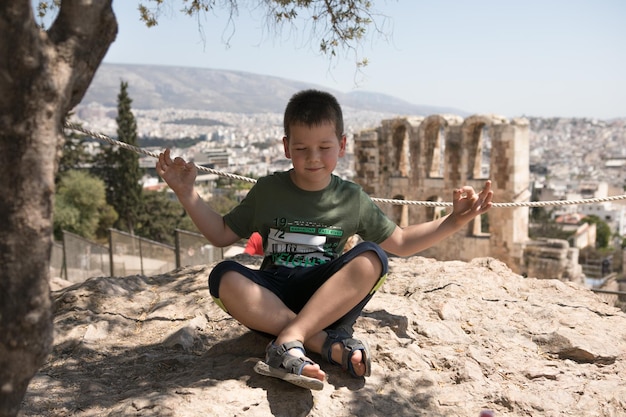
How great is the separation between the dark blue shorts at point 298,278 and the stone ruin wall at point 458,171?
15476 mm

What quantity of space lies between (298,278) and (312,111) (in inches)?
35.7

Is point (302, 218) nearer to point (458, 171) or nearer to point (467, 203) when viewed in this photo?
point (467, 203)

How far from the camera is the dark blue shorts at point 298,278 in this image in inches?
123

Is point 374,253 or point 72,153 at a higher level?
point 72,153

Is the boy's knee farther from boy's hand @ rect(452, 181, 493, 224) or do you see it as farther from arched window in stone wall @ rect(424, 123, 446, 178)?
arched window in stone wall @ rect(424, 123, 446, 178)

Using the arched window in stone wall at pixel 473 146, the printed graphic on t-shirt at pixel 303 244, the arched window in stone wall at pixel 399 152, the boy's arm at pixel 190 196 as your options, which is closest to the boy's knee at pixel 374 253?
the printed graphic on t-shirt at pixel 303 244

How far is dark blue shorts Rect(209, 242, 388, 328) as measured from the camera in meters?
3.13

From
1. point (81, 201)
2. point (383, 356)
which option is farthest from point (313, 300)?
point (81, 201)

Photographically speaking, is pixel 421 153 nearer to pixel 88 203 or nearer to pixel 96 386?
pixel 96 386

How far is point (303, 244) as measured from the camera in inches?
131

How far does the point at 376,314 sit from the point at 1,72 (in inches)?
111

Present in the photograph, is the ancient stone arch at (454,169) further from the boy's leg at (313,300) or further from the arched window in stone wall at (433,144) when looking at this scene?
the boy's leg at (313,300)

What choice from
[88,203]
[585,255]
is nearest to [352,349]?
[88,203]

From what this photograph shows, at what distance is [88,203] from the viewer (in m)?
42.0
